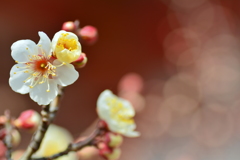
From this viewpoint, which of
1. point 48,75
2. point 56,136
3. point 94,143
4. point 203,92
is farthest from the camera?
point 203,92

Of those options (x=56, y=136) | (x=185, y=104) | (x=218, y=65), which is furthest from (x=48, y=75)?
(x=218, y=65)

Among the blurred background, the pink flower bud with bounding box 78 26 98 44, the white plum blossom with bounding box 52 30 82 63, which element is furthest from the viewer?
the blurred background

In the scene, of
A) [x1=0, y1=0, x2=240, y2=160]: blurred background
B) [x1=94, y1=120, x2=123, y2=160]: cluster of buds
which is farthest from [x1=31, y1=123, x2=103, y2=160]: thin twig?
[x1=0, y1=0, x2=240, y2=160]: blurred background

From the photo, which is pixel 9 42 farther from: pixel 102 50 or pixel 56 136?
pixel 56 136

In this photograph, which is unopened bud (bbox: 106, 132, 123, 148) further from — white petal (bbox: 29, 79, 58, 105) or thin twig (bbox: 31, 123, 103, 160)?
white petal (bbox: 29, 79, 58, 105)

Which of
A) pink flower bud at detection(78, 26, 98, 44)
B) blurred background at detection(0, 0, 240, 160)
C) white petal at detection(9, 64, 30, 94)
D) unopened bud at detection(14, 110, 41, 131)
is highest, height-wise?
blurred background at detection(0, 0, 240, 160)

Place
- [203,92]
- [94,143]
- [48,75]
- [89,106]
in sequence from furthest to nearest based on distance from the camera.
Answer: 1. [203,92]
2. [89,106]
3. [94,143]
4. [48,75]

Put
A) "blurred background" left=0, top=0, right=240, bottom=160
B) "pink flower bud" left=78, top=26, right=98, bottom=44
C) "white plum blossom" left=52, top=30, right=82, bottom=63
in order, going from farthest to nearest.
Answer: "blurred background" left=0, top=0, right=240, bottom=160 < "pink flower bud" left=78, top=26, right=98, bottom=44 < "white plum blossom" left=52, top=30, right=82, bottom=63
